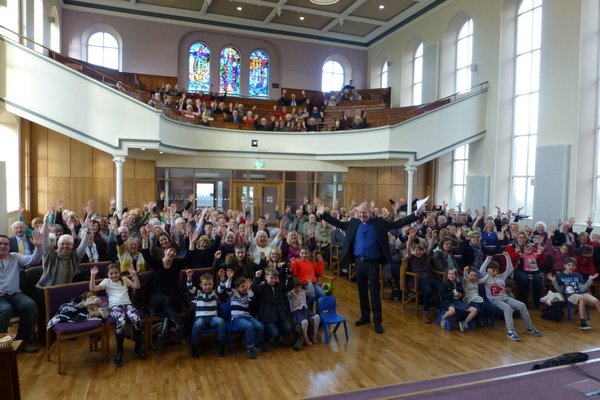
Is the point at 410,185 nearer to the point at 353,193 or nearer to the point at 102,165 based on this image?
the point at 353,193

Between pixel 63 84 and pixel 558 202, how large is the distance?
40.9 ft

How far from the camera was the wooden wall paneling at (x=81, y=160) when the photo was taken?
12578 mm

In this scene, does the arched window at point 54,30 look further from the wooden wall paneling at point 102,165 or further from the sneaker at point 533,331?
the sneaker at point 533,331

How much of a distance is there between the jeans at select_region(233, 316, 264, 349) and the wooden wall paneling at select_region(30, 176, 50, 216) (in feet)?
32.6

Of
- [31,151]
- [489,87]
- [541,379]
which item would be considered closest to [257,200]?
[31,151]

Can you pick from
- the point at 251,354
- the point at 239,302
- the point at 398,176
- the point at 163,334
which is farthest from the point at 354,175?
the point at 163,334

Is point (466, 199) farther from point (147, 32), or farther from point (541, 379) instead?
point (147, 32)

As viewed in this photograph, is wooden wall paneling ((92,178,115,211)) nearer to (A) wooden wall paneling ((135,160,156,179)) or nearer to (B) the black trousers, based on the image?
(A) wooden wall paneling ((135,160,156,179))

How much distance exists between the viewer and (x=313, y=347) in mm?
5137

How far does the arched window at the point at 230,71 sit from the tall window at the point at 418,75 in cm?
770

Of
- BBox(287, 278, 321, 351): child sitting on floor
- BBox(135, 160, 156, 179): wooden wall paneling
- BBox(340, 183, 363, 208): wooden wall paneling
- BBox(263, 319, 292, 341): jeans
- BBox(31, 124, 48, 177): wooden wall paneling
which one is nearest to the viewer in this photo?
BBox(263, 319, 292, 341): jeans

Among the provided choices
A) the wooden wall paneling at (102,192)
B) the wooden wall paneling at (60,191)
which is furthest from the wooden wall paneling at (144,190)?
the wooden wall paneling at (60,191)

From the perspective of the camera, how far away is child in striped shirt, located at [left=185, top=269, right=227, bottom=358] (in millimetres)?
4676

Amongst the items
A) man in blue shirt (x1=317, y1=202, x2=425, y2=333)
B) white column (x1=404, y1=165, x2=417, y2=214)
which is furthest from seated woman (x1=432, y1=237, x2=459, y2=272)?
white column (x1=404, y1=165, x2=417, y2=214)
